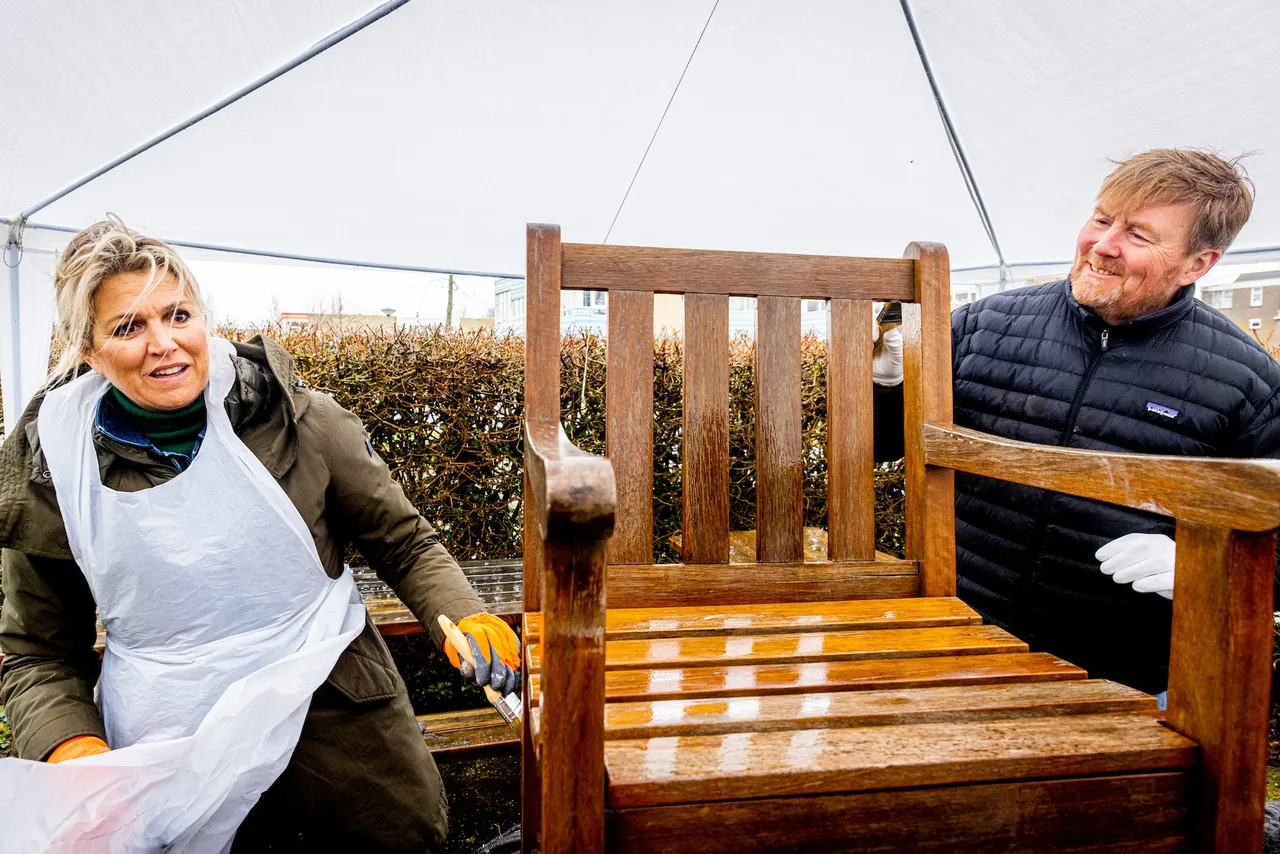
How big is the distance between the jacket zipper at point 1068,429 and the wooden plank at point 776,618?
32 cm

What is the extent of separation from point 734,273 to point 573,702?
38.9 inches

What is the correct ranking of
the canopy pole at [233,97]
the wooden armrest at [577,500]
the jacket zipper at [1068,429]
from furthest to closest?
the canopy pole at [233,97]
the jacket zipper at [1068,429]
the wooden armrest at [577,500]

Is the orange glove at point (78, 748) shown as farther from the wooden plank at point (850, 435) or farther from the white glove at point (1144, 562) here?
the white glove at point (1144, 562)

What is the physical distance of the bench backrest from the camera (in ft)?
4.60

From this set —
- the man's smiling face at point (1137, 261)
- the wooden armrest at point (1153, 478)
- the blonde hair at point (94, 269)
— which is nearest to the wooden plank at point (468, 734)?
the blonde hair at point (94, 269)

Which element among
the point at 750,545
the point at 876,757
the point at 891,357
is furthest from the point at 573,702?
the point at 750,545

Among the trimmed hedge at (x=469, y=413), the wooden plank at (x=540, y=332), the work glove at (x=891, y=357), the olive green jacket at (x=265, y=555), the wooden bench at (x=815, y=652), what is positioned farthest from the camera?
the trimmed hedge at (x=469, y=413)

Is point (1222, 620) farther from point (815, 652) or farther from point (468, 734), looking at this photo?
point (468, 734)

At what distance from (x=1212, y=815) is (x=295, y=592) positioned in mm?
1440

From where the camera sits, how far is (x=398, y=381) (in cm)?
272

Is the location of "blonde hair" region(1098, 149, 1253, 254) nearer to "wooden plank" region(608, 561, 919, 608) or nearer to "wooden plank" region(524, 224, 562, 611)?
"wooden plank" region(608, 561, 919, 608)

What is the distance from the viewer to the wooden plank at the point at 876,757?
753mm

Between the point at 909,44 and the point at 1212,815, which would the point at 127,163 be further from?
the point at 1212,815

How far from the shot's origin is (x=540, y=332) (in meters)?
1.34
